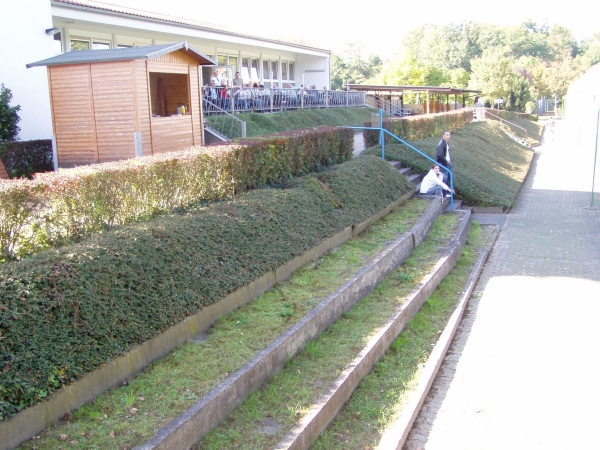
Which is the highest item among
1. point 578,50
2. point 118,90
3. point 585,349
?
point 578,50

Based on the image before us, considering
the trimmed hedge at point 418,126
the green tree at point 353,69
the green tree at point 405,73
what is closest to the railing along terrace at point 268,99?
the trimmed hedge at point 418,126

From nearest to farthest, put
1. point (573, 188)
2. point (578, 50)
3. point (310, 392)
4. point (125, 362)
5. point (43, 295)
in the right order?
point (43, 295), point (125, 362), point (310, 392), point (573, 188), point (578, 50)

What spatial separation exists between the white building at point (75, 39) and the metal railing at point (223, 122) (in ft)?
13.0

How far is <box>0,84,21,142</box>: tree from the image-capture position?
13625 mm

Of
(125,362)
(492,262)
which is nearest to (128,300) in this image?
(125,362)

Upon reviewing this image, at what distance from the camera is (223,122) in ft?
57.8

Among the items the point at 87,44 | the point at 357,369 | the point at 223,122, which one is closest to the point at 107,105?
the point at 223,122

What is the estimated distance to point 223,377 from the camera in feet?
15.6

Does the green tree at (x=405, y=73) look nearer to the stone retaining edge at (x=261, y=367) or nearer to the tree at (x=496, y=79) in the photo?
the tree at (x=496, y=79)

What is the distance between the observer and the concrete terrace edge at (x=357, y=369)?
14.4ft

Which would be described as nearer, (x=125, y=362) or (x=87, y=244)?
(x=125, y=362)

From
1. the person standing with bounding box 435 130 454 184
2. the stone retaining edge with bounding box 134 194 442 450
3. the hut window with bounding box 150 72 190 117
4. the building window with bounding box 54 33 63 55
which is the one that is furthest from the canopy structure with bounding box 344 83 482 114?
the stone retaining edge with bounding box 134 194 442 450

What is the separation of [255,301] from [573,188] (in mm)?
16265

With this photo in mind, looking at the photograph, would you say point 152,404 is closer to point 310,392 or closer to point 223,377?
point 223,377
